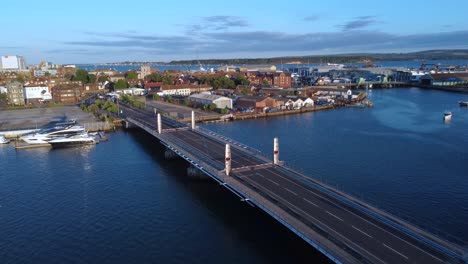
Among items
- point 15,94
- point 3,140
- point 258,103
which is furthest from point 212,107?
point 15,94

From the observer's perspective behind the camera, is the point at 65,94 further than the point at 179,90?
No

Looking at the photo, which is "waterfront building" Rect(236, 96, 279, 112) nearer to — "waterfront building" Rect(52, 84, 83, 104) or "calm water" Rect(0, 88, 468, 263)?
"calm water" Rect(0, 88, 468, 263)

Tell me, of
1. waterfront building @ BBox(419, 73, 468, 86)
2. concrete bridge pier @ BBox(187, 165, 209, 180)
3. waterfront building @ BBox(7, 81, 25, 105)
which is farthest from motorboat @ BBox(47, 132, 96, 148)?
waterfront building @ BBox(419, 73, 468, 86)

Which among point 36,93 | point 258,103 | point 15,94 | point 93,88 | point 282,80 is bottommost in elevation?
point 258,103

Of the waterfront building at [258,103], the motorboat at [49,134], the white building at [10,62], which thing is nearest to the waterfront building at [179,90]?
the waterfront building at [258,103]

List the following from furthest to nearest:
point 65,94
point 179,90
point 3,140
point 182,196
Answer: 1. point 179,90
2. point 65,94
3. point 3,140
4. point 182,196

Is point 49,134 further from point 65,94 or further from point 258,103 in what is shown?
point 65,94
